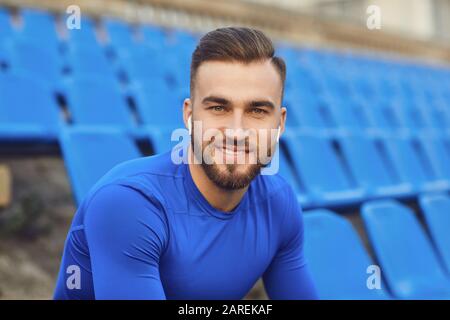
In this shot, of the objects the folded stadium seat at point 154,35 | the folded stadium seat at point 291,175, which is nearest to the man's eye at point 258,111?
the folded stadium seat at point 291,175

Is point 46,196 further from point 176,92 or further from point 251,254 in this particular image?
point 251,254

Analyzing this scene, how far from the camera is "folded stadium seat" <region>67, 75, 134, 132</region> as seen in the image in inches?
50.5

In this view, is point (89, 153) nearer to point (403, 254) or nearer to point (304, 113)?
point (403, 254)

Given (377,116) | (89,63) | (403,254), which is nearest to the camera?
(403,254)

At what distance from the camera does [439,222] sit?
117 cm

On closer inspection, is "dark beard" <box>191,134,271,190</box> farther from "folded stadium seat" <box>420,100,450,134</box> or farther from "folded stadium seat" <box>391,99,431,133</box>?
"folded stadium seat" <box>420,100,450,134</box>

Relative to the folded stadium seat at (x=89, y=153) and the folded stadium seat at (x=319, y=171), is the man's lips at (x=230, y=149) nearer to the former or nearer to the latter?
the folded stadium seat at (x=89, y=153)

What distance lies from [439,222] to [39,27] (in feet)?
5.09

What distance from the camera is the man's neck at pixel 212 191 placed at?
56 cm

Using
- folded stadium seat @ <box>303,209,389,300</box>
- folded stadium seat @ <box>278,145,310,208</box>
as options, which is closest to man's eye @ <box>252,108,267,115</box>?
folded stadium seat @ <box>303,209,389,300</box>

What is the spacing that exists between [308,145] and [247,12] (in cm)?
214

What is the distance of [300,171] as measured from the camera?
1.42 metres

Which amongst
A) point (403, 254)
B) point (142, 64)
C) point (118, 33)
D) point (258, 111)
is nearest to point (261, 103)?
point (258, 111)
